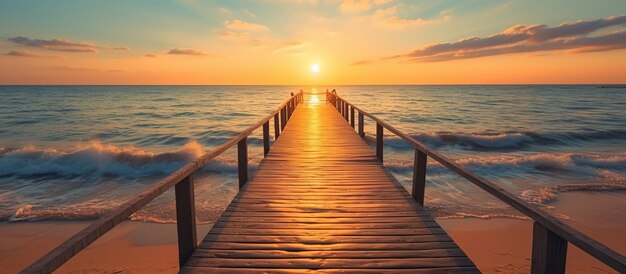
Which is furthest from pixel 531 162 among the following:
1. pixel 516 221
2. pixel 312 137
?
pixel 312 137

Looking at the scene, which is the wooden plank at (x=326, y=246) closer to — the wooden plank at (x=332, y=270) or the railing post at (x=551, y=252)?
the wooden plank at (x=332, y=270)

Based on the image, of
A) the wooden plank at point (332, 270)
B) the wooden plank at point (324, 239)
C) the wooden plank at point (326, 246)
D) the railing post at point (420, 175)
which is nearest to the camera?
the wooden plank at point (332, 270)

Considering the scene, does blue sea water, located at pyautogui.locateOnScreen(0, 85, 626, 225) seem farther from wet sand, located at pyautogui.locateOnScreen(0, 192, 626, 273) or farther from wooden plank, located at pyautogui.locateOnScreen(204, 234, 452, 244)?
wooden plank, located at pyautogui.locateOnScreen(204, 234, 452, 244)

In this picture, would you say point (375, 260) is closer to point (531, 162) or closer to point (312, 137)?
point (312, 137)

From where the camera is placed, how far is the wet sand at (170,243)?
674 cm

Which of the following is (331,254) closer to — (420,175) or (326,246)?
(326,246)

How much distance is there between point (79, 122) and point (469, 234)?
38839 millimetres

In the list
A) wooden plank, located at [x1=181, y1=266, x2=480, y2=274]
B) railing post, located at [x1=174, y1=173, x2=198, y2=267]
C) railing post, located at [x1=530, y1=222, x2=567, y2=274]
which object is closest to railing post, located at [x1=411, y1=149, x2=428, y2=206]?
wooden plank, located at [x1=181, y1=266, x2=480, y2=274]

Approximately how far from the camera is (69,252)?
1.67 metres

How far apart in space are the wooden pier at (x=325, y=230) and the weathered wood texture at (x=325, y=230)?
1cm

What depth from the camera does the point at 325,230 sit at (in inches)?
155

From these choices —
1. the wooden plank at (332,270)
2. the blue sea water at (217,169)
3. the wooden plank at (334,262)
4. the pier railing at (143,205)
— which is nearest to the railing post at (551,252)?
the wooden plank at (332,270)

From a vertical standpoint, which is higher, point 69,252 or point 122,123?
point 69,252

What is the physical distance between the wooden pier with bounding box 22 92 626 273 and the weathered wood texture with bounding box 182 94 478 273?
0.4 inches
